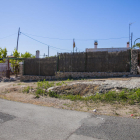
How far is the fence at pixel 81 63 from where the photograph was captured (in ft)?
46.6

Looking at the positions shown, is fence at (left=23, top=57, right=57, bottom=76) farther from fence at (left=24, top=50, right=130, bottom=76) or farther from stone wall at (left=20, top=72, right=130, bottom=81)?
stone wall at (left=20, top=72, right=130, bottom=81)

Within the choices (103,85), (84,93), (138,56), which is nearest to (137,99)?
(103,85)

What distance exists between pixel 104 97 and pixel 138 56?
26.2 feet

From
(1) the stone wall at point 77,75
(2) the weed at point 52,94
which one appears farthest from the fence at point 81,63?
(2) the weed at point 52,94

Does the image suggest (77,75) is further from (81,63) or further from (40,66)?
(40,66)

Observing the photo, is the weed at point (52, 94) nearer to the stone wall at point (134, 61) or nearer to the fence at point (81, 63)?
the fence at point (81, 63)

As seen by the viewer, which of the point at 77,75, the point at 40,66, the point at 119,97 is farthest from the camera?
the point at 40,66

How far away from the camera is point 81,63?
50.5 ft

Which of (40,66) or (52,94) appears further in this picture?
(40,66)

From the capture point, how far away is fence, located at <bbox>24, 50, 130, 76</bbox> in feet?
46.6

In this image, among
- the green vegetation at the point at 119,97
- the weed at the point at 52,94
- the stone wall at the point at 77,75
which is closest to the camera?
the green vegetation at the point at 119,97

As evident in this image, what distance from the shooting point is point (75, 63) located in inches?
615

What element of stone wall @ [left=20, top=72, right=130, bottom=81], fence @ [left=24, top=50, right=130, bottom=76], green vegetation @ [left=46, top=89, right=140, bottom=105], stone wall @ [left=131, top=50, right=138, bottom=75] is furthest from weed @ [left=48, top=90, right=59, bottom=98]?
stone wall @ [left=131, top=50, right=138, bottom=75]

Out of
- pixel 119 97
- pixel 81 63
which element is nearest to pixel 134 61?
pixel 81 63
